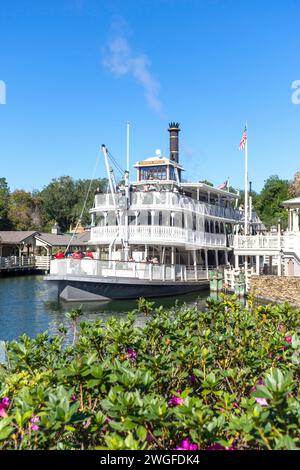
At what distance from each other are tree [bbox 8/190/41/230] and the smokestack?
134 ft

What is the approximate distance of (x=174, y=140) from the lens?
42.6m

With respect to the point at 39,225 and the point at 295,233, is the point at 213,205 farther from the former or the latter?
the point at 39,225

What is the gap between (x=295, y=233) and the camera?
1288 inches

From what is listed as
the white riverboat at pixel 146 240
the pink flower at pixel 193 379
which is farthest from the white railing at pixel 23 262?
the pink flower at pixel 193 379

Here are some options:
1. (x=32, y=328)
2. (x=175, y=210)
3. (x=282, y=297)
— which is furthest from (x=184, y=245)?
(x=32, y=328)

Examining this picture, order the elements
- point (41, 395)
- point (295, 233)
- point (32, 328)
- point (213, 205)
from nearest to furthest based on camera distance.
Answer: point (41, 395) → point (32, 328) → point (295, 233) → point (213, 205)

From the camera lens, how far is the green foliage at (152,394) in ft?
13.5

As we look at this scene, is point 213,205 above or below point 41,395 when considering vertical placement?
above

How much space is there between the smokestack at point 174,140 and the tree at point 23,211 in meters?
40.8

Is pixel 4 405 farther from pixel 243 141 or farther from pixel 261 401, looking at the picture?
pixel 243 141

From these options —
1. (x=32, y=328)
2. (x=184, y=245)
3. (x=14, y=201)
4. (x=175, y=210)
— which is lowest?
(x=32, y=328)

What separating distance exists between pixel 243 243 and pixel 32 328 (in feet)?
60.7

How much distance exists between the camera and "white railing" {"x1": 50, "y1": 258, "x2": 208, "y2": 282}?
28.8 meters
